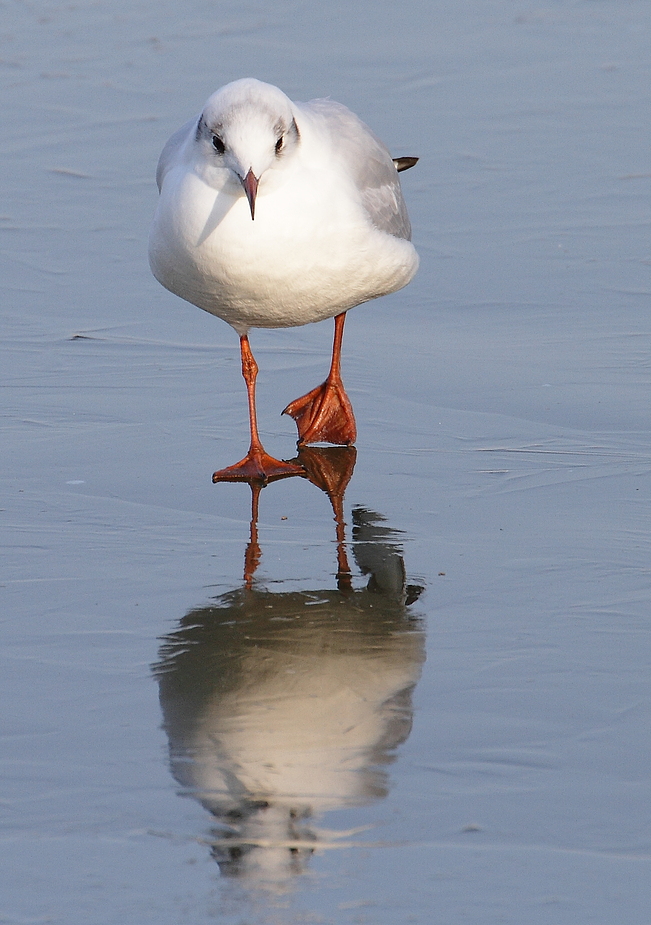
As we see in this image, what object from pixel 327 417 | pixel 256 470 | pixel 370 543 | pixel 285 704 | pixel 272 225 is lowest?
pixel 285 704

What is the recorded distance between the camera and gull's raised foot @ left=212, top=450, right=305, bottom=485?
4.89 metres

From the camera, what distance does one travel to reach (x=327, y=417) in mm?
5191

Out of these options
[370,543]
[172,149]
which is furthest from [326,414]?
[172,149]

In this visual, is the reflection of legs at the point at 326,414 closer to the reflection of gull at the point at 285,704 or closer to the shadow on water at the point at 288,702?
the shadow on water at the point at 288,702

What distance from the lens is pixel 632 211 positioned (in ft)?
24.2

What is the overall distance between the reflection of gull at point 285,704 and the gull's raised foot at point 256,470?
77cm

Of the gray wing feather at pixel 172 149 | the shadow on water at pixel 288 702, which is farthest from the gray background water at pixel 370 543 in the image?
the gray wing feather at pixel 172 149

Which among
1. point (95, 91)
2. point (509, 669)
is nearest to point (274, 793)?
point (509, 669)

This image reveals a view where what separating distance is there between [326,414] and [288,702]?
1946 mm

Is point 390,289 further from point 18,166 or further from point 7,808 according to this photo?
point 18,166

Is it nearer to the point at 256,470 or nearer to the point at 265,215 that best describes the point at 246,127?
the point at 265,215

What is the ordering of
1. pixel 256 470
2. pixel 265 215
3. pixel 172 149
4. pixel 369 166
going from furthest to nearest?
1. pixel 369 166
2. pixel 172 149
3. pixel 256 470
4. pixel 265 215

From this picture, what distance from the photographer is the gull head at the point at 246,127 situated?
14.6 ft

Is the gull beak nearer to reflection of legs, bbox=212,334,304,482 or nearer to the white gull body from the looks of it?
the white gull body
